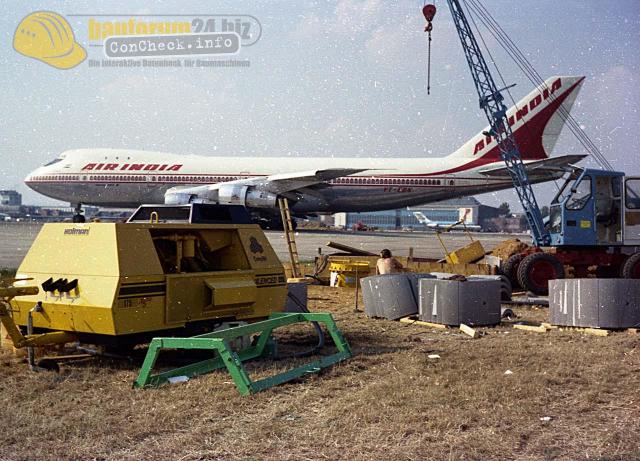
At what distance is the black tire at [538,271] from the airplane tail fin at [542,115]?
18.4m

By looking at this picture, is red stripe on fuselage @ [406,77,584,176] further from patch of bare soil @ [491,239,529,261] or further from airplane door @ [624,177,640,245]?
airplane door @ [624,177,640,245]

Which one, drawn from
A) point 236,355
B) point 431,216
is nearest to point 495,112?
point 236,355

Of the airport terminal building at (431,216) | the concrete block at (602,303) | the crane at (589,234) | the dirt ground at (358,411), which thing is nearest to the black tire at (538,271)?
the crane at (589,234)

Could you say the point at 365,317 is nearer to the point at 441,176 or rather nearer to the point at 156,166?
the point at 441,176

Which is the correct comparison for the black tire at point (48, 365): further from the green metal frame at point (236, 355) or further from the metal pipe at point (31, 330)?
the green metal frame at point (236, 355)

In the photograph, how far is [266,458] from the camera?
4172 mm

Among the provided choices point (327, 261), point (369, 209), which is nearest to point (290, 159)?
point (369, 209)

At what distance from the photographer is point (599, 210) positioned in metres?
15.4

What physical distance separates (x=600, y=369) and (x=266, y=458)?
4001mm

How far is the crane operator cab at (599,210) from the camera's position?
14.8 meters

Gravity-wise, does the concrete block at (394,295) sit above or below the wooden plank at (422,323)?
above

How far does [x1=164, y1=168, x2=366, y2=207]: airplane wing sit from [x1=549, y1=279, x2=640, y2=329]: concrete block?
21.6 metres

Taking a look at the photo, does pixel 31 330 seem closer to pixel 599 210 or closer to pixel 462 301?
pixel 462 301

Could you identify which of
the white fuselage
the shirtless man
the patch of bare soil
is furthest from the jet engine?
the shirtless man
